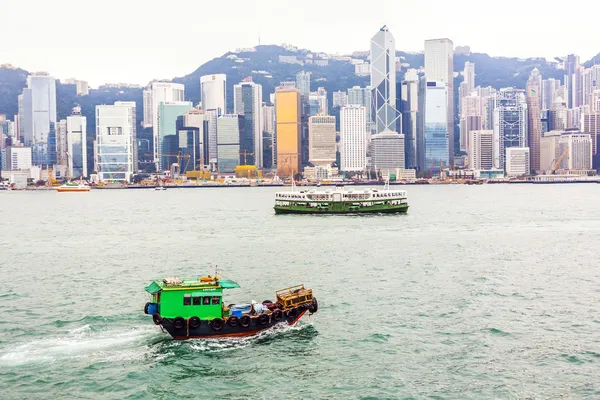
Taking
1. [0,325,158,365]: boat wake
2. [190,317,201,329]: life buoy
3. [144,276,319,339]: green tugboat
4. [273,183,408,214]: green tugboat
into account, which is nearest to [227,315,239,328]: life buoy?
[144,276,319,339]: green tugboat

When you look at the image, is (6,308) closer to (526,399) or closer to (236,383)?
(236,383)

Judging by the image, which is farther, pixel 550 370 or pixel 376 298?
pixel 376 298

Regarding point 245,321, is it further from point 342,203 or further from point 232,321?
point 342,203

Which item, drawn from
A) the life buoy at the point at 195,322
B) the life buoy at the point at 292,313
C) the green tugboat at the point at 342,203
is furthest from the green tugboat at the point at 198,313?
the green tugboat at the point at 342,203

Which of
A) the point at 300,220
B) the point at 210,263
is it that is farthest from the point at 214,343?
the point at 300,220

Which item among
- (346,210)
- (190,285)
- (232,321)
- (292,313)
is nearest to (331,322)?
(292,313)

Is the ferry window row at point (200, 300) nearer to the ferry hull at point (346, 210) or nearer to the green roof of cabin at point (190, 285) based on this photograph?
the green roof of cabin at point (190, 285)
